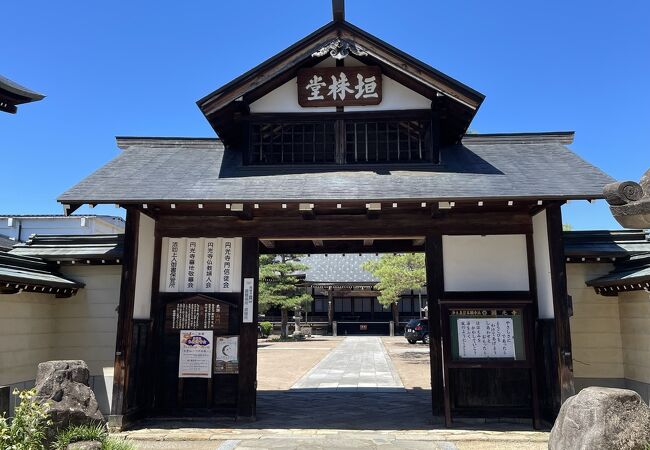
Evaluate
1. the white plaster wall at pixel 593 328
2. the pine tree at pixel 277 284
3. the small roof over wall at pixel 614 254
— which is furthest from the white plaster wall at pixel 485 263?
the pine tree at pixel 277 284

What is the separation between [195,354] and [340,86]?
21.7 ft

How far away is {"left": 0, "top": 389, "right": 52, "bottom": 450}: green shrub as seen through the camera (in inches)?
207

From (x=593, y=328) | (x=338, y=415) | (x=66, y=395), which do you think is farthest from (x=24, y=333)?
(x=593, y=328)

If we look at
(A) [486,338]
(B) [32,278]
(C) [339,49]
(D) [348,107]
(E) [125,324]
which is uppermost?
(C) [339,49]

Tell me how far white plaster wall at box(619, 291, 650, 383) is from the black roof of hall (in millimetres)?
2284

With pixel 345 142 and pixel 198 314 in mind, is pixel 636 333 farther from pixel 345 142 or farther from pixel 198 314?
pixel 198 314

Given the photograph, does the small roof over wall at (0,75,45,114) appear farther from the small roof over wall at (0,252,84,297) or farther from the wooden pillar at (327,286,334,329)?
the wooden pillar at (327,286,334,329)

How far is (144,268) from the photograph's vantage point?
9.62 m

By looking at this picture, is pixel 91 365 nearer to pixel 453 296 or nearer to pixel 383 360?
pixel 453 296

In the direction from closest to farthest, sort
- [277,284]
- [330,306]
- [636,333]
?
1. [636,333]
2. [277,284]
3. [330,306]

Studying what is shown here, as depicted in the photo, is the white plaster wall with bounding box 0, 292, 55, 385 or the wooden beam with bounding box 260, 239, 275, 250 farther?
the wooden beam with bounding box 260, 239, 275, 250

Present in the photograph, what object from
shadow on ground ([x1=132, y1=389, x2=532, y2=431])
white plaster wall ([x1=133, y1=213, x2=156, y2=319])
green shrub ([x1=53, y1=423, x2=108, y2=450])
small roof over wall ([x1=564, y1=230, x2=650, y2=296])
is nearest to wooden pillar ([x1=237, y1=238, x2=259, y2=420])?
shadow on ground ([x1=132, y1=389, x2=532, y2=431])

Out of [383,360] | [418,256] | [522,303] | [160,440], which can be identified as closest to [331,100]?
[522,303]

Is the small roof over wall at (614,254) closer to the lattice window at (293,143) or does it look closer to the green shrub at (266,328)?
the lattice window at (293,143)
